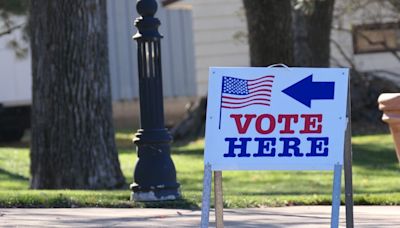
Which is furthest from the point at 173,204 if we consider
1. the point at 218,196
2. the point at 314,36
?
the point at 314,36

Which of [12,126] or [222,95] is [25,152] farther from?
[222,95]

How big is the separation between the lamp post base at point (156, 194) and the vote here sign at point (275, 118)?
3.67 m

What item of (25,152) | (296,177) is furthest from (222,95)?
(25,152)

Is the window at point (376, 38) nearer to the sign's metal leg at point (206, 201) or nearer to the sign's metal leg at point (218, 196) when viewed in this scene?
the sign's metal leg at point (218, 196)

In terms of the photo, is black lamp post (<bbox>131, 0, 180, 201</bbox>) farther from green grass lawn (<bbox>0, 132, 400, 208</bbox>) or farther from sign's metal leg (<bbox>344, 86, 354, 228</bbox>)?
sign's metal leg (<bbox>344, 86, 354, 228</bbox>)

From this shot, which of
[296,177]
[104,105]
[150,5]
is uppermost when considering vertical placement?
[150,5]

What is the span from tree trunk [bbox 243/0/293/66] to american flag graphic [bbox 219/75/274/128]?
11.2m

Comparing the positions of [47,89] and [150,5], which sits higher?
[150,5]

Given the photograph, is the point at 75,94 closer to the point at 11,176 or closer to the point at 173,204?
the point at 173,204

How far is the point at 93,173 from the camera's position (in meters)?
13.2

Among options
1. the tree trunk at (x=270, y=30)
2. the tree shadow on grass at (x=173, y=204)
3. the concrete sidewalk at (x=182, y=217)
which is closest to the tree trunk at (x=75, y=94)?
the tree shadow on grass at (x=173, y=204)

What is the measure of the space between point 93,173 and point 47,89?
1.28 meters

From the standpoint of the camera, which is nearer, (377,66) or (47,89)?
(47,89)

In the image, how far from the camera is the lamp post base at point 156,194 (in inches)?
413
